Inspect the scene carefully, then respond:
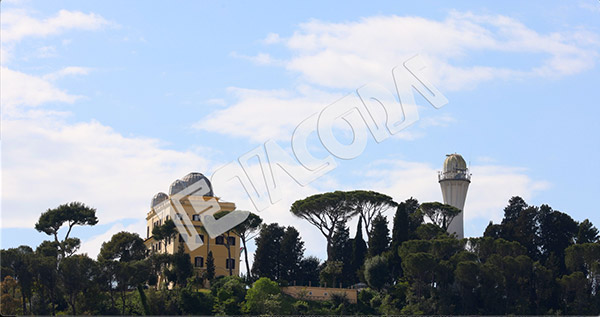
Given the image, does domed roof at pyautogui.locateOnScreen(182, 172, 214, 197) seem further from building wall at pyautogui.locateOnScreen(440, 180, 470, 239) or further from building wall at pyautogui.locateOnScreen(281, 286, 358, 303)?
building wall at pyautogui.locateOnScreen(440, 180, 470, 239)

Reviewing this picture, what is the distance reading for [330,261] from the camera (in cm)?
6888

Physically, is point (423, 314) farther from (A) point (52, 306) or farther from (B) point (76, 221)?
(B) point (76, 221)

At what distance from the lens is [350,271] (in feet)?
224

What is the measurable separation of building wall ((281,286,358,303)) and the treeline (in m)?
0.65

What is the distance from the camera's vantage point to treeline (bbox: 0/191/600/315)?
55.3 meters

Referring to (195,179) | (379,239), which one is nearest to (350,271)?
(379,239)

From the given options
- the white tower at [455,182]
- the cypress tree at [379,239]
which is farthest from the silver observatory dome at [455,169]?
the cypress tree at [379,239]

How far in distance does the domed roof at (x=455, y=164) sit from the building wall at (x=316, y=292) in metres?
21.7

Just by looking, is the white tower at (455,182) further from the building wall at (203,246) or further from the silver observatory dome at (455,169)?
the building wall at (203,246)

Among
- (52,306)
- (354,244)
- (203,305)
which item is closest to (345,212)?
(354,244)

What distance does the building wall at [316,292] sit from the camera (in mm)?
61688

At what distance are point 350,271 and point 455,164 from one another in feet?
58.2

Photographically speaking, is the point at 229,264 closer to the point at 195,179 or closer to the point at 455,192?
the point at 195,179

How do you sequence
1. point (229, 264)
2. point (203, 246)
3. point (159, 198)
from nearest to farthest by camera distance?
1. point (229, 264)
2. point (203, 246)
3. point (159, 198)
